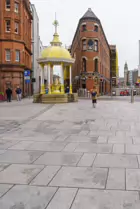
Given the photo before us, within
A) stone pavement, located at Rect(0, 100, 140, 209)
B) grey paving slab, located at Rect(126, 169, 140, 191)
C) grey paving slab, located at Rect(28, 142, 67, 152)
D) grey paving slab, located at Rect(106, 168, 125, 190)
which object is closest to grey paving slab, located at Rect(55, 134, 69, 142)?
stone pavement, located at Rect(0, 100, 140, 209)

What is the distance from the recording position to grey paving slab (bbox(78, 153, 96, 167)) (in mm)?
5571

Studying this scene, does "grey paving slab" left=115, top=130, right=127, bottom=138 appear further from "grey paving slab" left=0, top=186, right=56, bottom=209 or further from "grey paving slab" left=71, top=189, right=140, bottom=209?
"grey paving slab" left=0, top=186, right=56, bottom=209

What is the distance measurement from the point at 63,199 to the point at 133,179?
1.46 metres

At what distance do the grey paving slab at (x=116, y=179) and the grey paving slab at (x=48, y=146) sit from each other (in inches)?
82.7

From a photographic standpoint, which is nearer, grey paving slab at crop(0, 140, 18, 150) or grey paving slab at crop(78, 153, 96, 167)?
grey paving slab at crop(78, 153, 96, 167)

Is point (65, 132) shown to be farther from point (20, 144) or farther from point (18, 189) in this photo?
point (18, 189)

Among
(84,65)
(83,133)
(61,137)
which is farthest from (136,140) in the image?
(84,65)

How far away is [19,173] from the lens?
5.00 m

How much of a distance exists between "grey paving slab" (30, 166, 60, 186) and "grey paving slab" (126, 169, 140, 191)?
4.31 feet

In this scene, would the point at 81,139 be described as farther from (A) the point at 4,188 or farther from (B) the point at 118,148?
(A) the point at 4,188

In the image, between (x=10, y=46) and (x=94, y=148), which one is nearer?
(x=94, y=148)

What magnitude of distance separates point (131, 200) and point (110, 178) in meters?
0.94

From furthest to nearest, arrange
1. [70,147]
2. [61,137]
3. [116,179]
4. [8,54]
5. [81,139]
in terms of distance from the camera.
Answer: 1. [8,54]
2. [61,137]
3. [81,139]
4. [70,147]
5. [116,179]

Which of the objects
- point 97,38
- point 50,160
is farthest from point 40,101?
point 97,38
